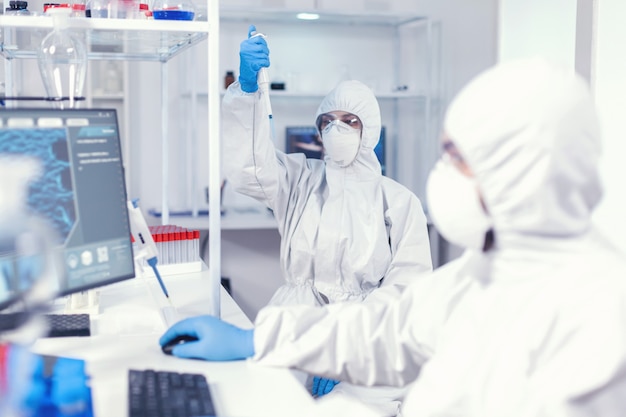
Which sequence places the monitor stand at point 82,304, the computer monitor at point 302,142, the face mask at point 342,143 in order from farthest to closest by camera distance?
the computer monitor at point 302,142
the face mask at point 342,143
the monitor stand at point 82,304

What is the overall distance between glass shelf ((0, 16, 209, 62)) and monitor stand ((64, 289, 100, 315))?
596mm

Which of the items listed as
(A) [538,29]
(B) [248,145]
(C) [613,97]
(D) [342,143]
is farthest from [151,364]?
(A) [538,29]

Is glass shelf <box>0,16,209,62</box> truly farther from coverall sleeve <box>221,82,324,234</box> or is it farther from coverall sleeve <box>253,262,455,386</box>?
coverall sleeve <box>253,262,455,386</box>

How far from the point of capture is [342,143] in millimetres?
2516

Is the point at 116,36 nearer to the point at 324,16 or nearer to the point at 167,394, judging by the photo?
the point at 167,394

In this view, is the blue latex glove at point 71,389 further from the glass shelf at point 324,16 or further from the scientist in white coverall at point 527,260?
the glass shelf at point 324,16

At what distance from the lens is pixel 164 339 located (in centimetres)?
149

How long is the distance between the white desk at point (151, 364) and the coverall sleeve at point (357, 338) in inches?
1.9

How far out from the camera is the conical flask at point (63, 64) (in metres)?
1.80

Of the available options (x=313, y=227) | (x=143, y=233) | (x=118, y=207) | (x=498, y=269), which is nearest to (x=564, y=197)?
(x=498, y=269)

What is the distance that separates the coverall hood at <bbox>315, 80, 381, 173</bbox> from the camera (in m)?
2.54

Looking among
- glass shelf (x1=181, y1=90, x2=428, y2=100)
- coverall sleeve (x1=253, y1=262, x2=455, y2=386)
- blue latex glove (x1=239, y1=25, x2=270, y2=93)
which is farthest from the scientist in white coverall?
glass shelf (x1=181, y1=90, x2=428, y2=100)

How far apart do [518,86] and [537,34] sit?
10.2ft

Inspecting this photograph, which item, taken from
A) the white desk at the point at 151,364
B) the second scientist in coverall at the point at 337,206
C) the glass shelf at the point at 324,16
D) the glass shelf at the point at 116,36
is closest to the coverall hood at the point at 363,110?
the second scientist in coverall at the point at 337,206
